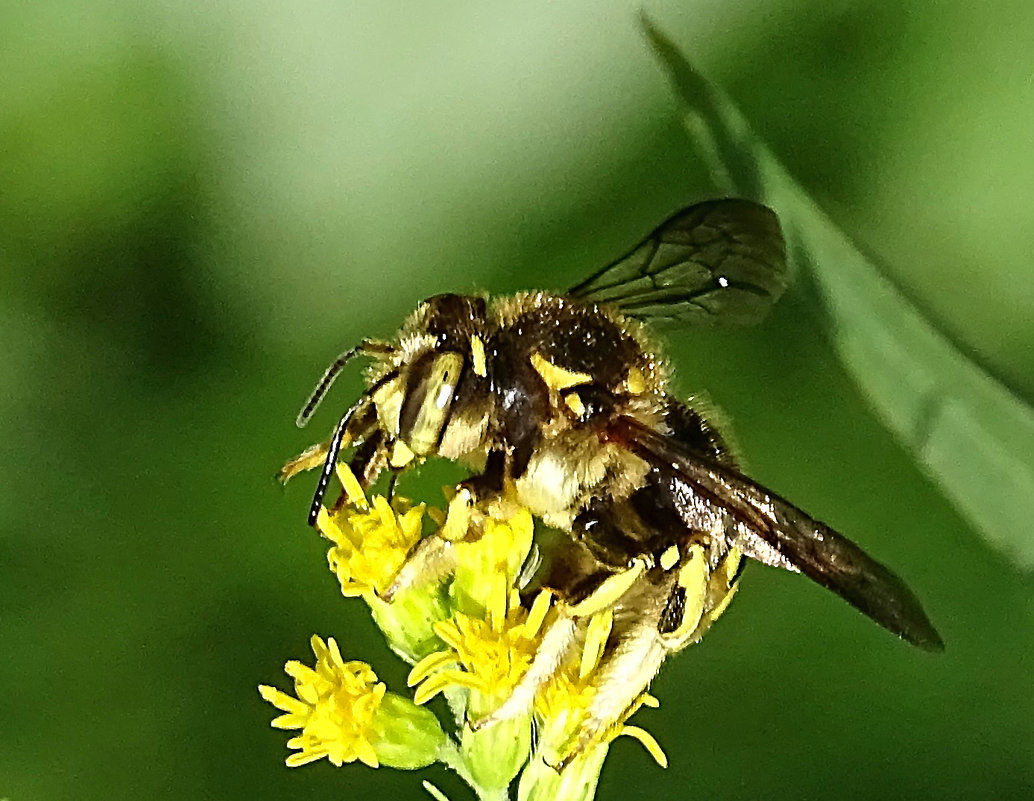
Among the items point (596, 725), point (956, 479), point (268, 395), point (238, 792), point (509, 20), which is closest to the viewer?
point (596, 725)

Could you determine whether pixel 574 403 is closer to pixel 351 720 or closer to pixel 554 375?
pixel 554 375

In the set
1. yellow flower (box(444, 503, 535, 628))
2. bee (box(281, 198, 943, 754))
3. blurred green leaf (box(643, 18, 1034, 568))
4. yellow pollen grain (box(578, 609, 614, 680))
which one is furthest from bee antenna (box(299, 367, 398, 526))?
blurred green leaf (box(643, 18, 1034, 568))

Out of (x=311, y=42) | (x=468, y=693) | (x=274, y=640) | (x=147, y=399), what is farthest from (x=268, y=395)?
(x=468, y=693)

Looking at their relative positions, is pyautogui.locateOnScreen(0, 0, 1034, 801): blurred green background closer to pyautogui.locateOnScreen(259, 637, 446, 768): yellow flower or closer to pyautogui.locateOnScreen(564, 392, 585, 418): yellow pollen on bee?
pyautogui.locateOnScreen(564, 392, 585, 418): yellow pollen on bee

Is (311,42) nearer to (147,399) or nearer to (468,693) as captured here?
(147,399)

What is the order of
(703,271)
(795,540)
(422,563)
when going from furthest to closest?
(703,271), (422,563), (795,540)

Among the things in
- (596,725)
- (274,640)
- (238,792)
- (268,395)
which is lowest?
(238,792)

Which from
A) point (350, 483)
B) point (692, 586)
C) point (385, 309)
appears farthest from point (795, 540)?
point (385, 309)
